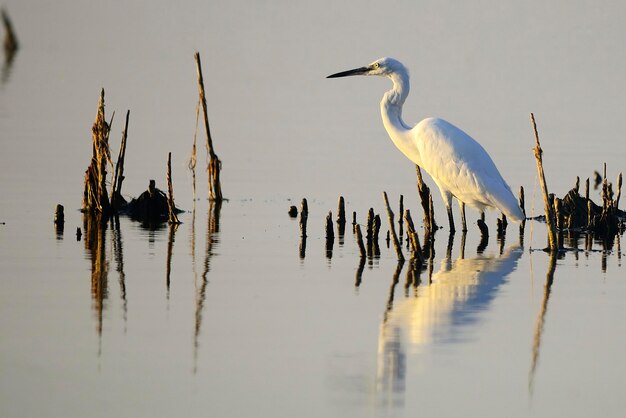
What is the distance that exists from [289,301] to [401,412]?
9.02 ft

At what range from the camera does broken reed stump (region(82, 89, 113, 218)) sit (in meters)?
14.4

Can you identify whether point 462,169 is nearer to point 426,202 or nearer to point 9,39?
point 426,202

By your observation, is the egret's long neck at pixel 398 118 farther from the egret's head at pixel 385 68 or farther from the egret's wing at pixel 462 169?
the egret's wing at pixel 462 169

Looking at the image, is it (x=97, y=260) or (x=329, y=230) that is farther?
(x=329, y=230)

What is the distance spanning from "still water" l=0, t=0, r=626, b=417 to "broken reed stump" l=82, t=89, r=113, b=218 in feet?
1.10

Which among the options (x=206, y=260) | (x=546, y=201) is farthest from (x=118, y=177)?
(x=546, y=201)

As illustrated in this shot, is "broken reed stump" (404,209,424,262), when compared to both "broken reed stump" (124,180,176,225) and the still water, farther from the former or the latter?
"broken reed stump" (124,180,176,225)

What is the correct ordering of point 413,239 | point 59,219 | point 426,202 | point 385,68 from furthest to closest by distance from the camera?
point 385,68, point 426,202, point 59,219, point 413,239

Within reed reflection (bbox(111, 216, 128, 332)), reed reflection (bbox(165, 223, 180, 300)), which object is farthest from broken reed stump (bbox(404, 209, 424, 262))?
reed reflection (bbox(111, 216, 128, 332))

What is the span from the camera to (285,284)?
37.1 feet

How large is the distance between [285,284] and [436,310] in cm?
146

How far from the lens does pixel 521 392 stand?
8344mm

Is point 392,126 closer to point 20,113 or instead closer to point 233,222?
point 233,222

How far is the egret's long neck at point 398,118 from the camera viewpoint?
51.3 feet
